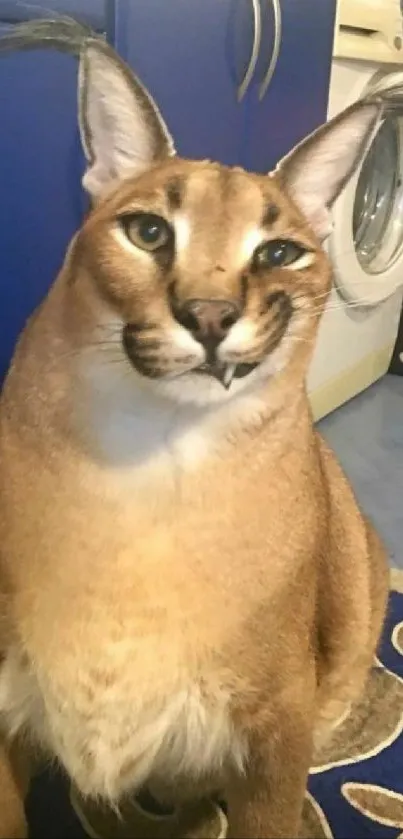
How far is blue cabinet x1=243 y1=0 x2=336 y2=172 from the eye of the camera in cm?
185

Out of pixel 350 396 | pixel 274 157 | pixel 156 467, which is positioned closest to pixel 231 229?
pixel 156 467

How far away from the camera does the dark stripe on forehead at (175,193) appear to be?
0.81 m

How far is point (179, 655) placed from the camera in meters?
0.88

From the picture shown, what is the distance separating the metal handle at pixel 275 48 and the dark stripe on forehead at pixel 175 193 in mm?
1063

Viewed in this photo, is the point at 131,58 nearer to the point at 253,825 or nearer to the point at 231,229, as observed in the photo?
the point at 231,229

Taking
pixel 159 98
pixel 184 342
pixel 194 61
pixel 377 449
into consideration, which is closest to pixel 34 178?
pixel 159 98

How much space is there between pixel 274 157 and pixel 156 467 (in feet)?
4.10

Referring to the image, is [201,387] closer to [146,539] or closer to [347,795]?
[146,539]

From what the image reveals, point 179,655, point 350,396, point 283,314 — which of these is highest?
point 283,314

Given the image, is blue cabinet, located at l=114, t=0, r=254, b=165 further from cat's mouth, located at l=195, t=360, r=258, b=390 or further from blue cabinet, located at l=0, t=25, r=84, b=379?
cat's mouth, located at l=195, t=360, r=258, b=390

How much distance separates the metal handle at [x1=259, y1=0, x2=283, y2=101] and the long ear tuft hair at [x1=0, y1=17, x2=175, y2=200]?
0.99 meters

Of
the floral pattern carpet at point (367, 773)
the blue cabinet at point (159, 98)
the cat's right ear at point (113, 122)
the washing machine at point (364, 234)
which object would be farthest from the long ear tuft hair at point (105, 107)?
the washing machine at point (364, 234)

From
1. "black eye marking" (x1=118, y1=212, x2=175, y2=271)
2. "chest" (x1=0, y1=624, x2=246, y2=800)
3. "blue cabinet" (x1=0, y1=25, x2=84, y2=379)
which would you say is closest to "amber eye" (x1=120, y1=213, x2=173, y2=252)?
"black eye marking" (x1=118, y1=212, x2=175, y2=271)

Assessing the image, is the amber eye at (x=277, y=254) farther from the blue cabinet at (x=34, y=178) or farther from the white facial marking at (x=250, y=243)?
the blue cabinet at (x=34, y=178)
